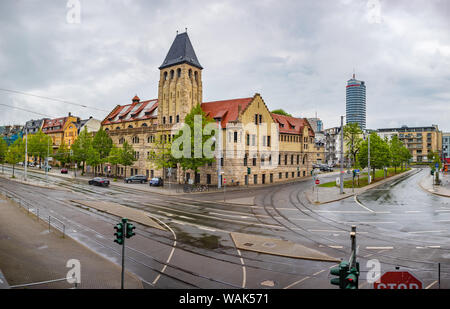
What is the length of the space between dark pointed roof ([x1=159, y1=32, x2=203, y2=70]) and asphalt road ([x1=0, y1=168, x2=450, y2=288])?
31.0m

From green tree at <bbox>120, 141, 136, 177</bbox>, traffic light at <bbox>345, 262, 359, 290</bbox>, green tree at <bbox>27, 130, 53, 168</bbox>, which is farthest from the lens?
green tree at <bbox>27, 130, 53, 168</bbox>

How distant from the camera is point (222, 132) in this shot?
1944 inches

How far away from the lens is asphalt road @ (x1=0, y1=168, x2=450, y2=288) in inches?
500

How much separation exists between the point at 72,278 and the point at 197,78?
48638 mm

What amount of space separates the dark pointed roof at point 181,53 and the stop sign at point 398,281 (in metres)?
48.7

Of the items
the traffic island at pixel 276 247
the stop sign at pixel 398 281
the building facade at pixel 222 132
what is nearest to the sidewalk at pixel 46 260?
the traffic island at pixel 276 247

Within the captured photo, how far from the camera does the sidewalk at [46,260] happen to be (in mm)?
11773

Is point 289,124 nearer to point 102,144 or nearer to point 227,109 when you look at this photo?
point 227,109

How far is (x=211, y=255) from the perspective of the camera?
1522 cm

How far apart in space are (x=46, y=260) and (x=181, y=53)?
4740 centimetres

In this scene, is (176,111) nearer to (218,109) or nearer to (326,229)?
(218,109)

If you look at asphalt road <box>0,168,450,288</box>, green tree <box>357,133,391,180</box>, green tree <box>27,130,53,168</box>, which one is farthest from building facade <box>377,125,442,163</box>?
green tree <box>27,130,53,168</box>

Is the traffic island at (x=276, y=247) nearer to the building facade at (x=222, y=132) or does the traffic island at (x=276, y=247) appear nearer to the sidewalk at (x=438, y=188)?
the building facade at (x=222, y=132)

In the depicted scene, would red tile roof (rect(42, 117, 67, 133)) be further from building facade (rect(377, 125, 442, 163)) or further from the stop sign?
building facade (rect(377, 125, 442, 163))
